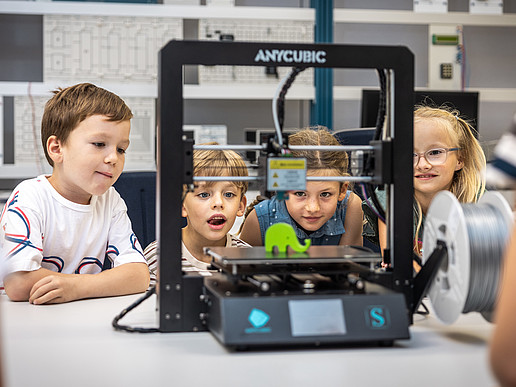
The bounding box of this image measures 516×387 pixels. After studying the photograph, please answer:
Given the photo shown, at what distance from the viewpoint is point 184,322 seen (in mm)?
957

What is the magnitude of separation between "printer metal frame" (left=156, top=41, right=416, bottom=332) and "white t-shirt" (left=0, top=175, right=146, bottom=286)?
51cm

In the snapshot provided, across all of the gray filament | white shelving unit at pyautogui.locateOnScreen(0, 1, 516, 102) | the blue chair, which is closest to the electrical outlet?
white shelving unit at pyautogui.locateOnScreen(0, 1, 516, 102)

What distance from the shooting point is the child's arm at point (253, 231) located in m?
2.11

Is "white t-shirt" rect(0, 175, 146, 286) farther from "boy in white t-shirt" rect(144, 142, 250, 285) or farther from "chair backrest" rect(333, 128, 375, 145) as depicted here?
"chair backrest" rect(333, 128, 375, 145)

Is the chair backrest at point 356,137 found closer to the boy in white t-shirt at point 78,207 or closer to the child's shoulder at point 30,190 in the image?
the boy in white t-shirt at point 78,207

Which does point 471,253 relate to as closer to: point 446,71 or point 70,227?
point 70,227

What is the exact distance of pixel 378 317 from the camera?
87 centimetres

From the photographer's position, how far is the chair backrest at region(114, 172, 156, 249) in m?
2.08

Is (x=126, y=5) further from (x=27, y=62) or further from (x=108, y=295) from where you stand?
(x=108, y=295)

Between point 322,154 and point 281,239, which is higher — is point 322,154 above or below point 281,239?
above

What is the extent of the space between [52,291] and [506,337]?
0.91 metres

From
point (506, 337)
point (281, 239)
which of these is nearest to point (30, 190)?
point (281, 239)

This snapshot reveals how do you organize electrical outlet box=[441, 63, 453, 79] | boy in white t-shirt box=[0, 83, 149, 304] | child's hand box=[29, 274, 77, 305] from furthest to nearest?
1. electrical outlet box=[441, 63, 453, 79]
2. boy in white t-shirt box=[0, 83, 149, 304]
3. child's hand box=[29, 274, 77, 305]

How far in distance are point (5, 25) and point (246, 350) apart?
3.75m
